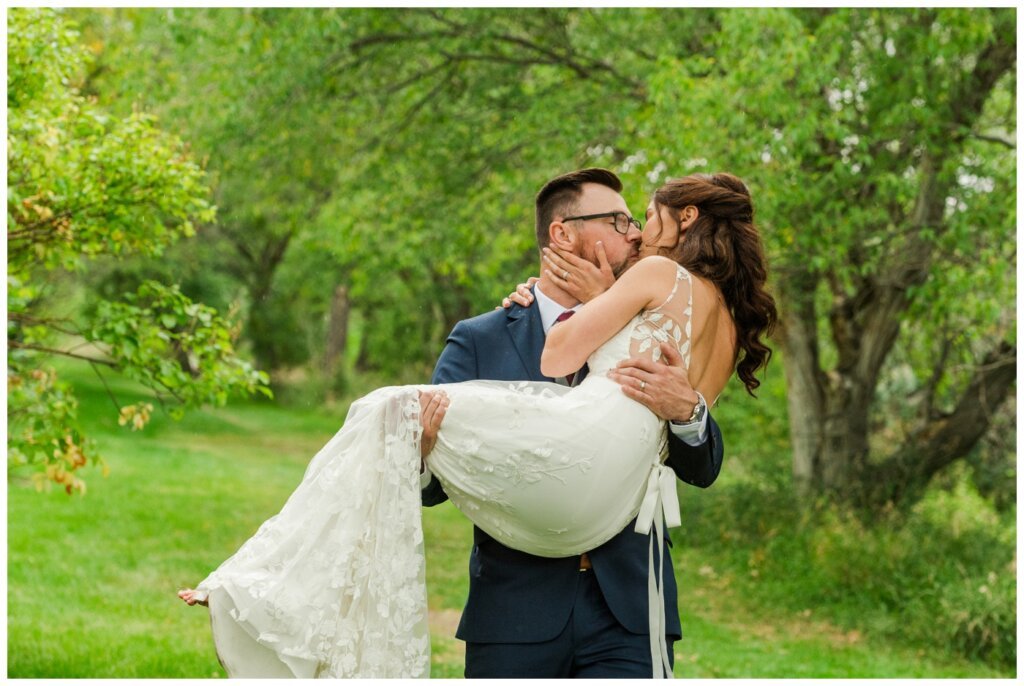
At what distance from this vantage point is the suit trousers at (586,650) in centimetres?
312

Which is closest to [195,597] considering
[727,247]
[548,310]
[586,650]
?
[586,650]

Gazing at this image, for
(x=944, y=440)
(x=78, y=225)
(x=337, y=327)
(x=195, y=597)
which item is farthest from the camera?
(x=337, y=327)

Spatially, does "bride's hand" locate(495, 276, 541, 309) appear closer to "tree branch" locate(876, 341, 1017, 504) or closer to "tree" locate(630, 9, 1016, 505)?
"tree" locate(630, 9, 1016, 505)

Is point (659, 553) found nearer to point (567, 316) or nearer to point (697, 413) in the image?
point (697, 413)

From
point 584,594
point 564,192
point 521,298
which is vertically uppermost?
point 564,192

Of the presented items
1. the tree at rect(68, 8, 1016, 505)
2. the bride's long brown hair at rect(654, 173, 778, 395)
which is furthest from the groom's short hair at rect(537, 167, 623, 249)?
the tree at rect(68, 8, 1016, 505)

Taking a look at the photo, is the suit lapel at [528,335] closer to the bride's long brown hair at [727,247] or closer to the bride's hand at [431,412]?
the bride's hand at [431,412]

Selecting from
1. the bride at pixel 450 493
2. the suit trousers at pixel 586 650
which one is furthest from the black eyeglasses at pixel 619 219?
the suit trousers at pixel 586 650

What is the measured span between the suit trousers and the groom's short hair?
1209 millimetres

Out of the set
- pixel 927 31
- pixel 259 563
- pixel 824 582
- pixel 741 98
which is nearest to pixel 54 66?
pixel 259 563

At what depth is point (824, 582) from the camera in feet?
36.4

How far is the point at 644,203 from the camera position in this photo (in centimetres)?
1003

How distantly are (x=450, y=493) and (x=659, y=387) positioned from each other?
27.6 inches

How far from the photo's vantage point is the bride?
3.01 metres
